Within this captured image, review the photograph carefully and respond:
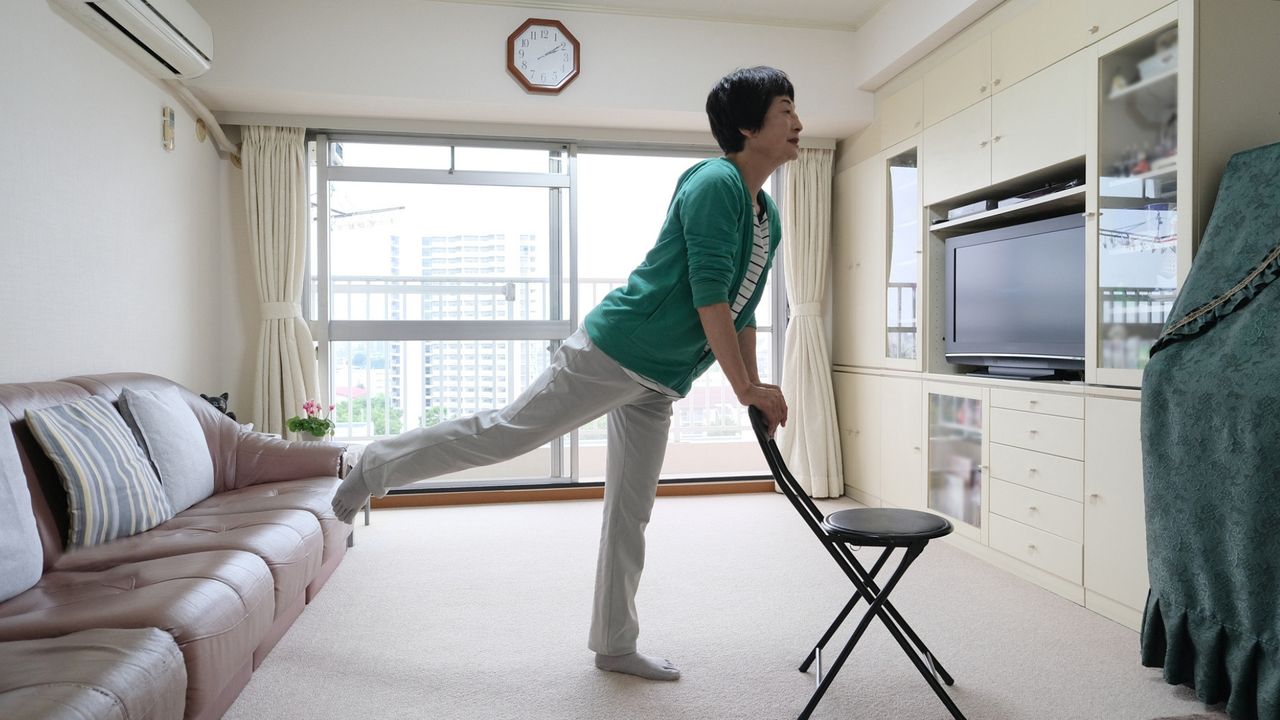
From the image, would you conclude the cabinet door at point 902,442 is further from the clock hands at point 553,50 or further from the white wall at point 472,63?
the clock hands at point 553,50

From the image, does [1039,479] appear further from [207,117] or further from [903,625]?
[207,117]

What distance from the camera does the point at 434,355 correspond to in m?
4.58

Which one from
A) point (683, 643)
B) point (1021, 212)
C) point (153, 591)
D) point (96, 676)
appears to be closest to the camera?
point (96, 676)

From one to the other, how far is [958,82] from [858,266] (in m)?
1.21

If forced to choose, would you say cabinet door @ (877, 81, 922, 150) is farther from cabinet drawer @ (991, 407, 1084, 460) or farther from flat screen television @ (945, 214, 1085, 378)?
cabinet drawer @ (991, 407, 1084, 460)

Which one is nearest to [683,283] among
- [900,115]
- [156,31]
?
[156,31]

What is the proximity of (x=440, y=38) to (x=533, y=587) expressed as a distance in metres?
2.73

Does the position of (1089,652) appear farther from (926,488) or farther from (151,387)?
(151,387)

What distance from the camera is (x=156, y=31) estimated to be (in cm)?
287

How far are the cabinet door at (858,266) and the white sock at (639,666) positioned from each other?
255cm

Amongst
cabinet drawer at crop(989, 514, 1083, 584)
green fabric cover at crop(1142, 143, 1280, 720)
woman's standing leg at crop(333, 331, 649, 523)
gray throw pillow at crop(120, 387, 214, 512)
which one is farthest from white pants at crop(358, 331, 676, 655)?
cabinet drawer at crop(989, 514, 1083, 584)

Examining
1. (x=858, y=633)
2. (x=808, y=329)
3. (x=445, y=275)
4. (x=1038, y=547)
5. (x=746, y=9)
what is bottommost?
(x=1038, y=547)

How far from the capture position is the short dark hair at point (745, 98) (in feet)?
Result: 5.98

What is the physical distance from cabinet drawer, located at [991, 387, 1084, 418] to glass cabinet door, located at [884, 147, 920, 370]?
665 mm
